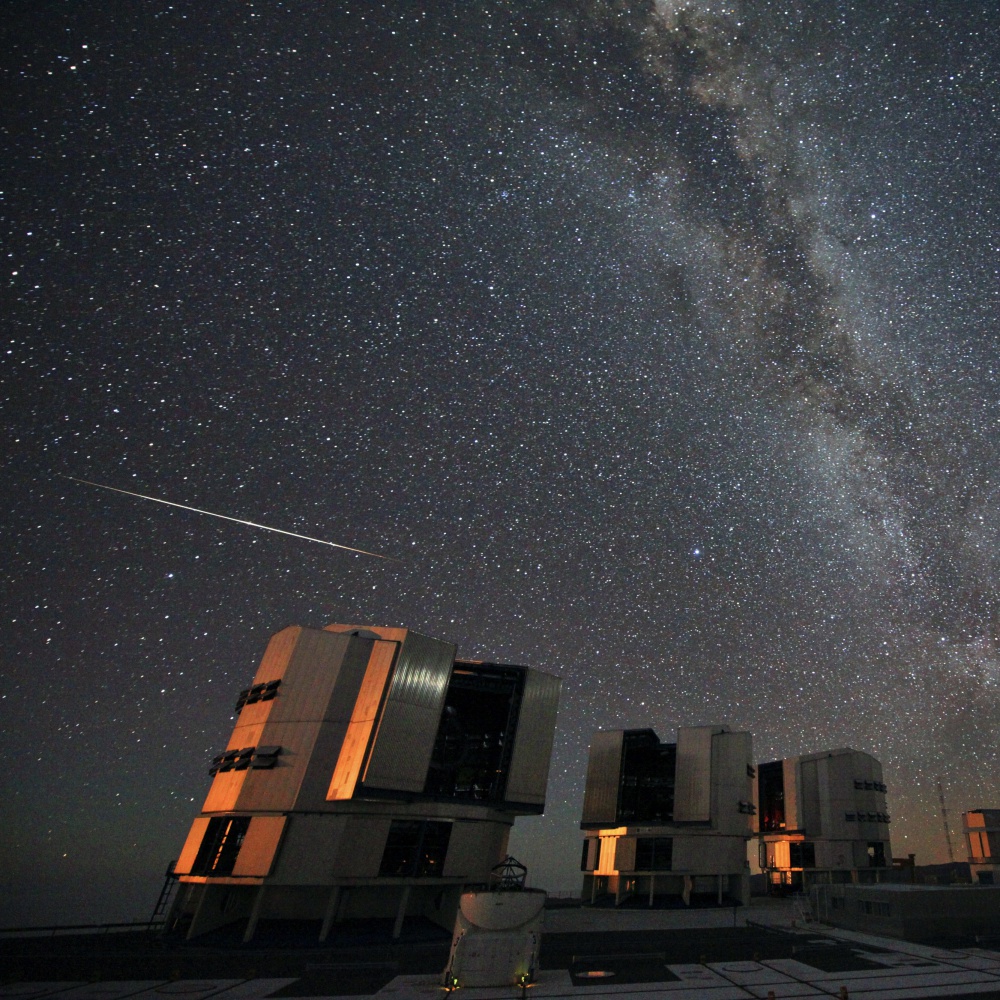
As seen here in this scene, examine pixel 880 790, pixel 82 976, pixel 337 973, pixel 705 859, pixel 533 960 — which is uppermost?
pixel 880 790

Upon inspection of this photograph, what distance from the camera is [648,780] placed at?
232ft

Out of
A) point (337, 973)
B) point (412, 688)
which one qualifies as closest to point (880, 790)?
point (412, 688)

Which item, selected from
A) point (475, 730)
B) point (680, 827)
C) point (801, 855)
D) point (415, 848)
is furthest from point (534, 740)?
point (801, 855)

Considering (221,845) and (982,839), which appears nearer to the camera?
(221,845)

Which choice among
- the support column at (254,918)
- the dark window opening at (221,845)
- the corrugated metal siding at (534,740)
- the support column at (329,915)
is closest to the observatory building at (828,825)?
the corrugated metal siding at (534,740)

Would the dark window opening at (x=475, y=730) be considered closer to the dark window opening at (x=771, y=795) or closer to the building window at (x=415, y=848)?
the building window at (x=415, y=848)

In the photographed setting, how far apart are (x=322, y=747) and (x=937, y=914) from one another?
135ft

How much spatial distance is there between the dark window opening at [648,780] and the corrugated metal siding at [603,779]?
10.2ft

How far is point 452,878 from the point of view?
39219mm

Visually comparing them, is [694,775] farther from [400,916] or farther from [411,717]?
[411,717]

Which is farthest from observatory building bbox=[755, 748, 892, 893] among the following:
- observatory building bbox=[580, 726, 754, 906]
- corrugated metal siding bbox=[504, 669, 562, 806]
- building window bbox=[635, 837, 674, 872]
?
corrugated metal siding bbox=[504, 669, 562, 806]

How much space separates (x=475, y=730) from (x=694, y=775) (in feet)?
84.2

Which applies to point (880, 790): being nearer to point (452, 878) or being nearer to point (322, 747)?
point (452, 878)

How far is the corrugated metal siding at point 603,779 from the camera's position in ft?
205
